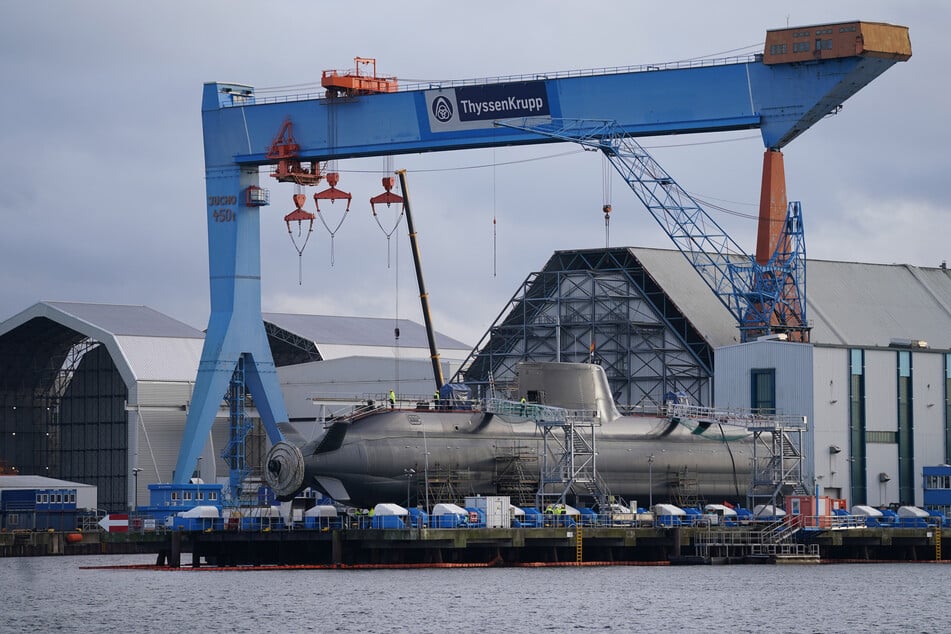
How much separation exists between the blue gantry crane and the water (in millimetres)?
17857

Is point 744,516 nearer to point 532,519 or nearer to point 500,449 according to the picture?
point 532,519

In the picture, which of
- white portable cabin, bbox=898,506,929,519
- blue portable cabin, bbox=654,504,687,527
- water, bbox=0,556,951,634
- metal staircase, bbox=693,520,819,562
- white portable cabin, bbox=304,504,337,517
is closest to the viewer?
water, bbox=0,556,951,634

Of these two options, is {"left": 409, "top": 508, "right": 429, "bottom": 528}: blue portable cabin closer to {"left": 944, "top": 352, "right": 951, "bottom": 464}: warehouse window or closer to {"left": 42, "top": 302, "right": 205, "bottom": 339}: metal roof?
{"left": 944, "top": 352, "right": 951, "bottom": 464}: warehouse window

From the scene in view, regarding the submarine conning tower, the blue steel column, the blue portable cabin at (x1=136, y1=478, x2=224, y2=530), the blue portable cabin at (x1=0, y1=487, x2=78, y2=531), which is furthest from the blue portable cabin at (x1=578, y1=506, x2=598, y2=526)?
the blue portable cabin at (x1=0, y1=487, x2=78, y2=531)

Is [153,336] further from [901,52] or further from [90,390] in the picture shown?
[901,52]

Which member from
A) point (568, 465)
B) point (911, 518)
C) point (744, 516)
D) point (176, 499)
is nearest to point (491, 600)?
point (568, 465)

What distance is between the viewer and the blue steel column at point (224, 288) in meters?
94.4

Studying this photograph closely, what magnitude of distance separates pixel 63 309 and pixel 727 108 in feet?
158

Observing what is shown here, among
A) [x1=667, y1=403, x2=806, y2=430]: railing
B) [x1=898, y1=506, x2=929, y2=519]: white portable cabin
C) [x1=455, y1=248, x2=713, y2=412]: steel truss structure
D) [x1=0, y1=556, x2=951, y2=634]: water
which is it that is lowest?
[x1=0, y1=556, x2=951, y2=634]: water

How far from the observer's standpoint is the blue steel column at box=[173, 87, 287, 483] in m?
94.4

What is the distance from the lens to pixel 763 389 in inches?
3629

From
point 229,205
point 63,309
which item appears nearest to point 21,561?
point 229,205

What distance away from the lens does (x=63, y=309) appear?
116 m

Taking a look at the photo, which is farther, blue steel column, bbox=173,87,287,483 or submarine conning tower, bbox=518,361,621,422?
blue steel column, bbox=173,87,287,483
